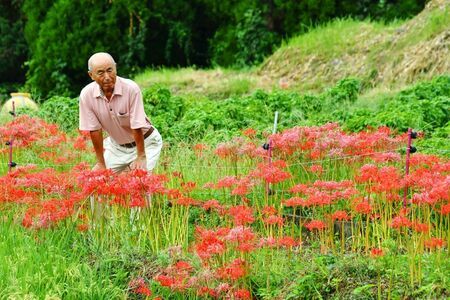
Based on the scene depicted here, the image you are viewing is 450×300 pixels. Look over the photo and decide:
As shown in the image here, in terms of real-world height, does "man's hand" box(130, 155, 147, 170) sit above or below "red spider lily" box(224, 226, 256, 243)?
above

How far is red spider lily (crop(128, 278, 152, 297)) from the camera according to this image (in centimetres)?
545

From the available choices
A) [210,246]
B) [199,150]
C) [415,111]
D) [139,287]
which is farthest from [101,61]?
[415,111]

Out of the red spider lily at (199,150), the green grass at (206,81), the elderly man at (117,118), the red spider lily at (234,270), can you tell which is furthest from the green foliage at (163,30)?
the red spider lily at (234,270)

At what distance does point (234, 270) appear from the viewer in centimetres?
520

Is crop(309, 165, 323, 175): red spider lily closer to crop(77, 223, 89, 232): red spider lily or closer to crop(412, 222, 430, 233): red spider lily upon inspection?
crop(412, 222, 430, 233): red spider lily

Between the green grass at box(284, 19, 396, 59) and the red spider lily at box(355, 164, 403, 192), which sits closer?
the red spider lily at box(355, 164, 403, 192)

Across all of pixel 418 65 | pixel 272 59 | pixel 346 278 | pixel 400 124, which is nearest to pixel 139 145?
pixel 346 278

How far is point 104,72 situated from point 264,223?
5.33ft

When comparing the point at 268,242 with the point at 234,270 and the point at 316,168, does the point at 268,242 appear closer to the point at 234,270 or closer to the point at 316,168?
the point at 234,270

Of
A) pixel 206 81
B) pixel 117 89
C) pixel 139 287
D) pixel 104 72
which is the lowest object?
pixel 206 81

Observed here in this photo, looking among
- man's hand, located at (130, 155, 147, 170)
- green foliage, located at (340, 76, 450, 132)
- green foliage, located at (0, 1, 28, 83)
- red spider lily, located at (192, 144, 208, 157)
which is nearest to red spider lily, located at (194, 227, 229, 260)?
man's hand, located at (130, 155, 147, 170)

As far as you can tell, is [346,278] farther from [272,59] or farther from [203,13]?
[203,13]

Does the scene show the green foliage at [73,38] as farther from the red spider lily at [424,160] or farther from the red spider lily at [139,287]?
the red spider lily at [139,287]

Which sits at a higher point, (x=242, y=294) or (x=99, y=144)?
(x=99, y=144)
